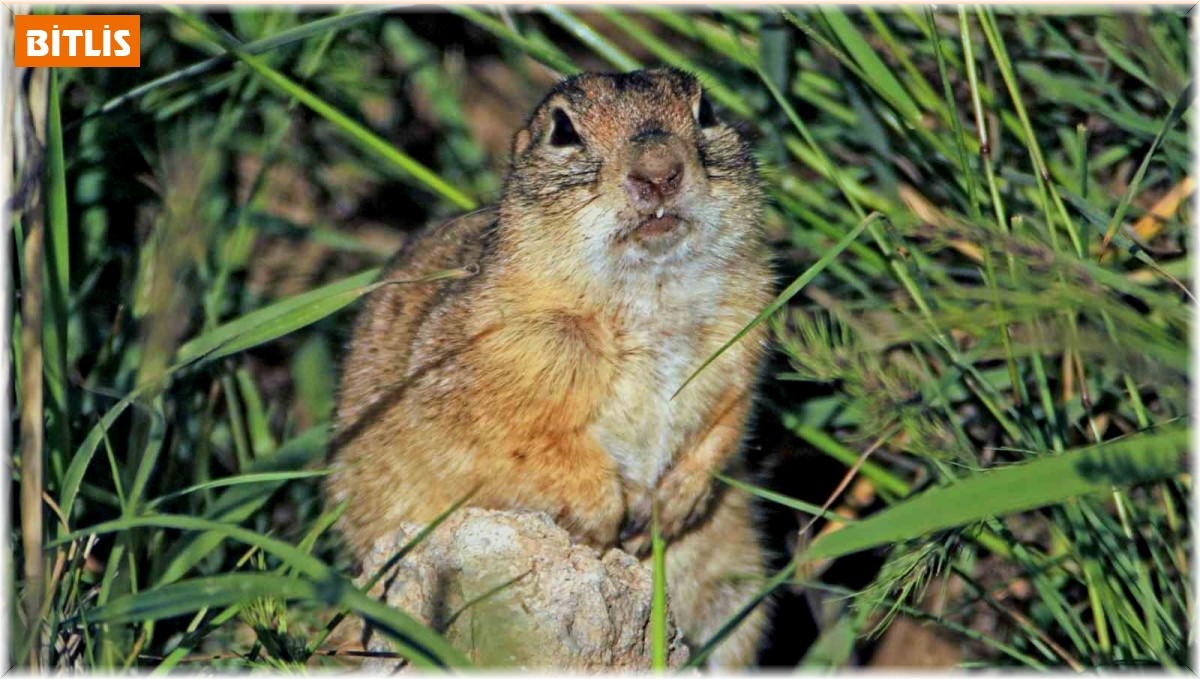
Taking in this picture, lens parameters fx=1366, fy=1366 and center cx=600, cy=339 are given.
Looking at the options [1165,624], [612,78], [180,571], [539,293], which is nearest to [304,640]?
[180,571]

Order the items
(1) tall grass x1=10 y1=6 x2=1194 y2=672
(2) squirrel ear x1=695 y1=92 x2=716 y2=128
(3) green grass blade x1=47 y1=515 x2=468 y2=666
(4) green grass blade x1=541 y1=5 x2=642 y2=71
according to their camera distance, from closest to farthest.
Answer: (3) green grass blade x1=47 y1=515 x2=468 y2=666, (1) tall grass x1=10 y1=6 x2=1194 y2=672, (2) squirrel ear x1=695 y1=92 x2=716 y2=128, (4) green grass blade x1=541 y1=5 x2=642 y2=71

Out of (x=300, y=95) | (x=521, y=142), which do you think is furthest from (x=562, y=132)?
(x=300, y=95)

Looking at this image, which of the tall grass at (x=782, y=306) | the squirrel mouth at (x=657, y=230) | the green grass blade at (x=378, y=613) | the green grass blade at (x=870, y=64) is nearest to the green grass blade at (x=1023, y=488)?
the tall grass at (x=782, y=306)

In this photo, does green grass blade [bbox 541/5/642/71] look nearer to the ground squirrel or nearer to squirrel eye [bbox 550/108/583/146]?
the ground squirrel

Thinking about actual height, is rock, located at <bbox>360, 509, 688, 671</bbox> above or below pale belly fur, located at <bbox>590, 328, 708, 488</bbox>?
below

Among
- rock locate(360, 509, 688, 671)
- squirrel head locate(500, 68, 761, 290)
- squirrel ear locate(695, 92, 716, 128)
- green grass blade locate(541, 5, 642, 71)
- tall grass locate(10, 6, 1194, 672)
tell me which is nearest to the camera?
tall grass locate(10, 6, 1194, 672)

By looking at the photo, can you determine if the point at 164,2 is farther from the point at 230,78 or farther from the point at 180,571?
the point at 180,571

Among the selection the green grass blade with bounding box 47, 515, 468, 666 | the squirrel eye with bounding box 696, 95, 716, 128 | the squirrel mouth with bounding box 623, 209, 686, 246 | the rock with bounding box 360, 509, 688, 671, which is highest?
the squirrel eye with bounding box 696, 95, 716, 128

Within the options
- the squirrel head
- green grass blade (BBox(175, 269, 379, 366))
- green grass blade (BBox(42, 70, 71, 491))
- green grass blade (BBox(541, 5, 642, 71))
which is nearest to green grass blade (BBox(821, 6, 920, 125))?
the squirrel head
